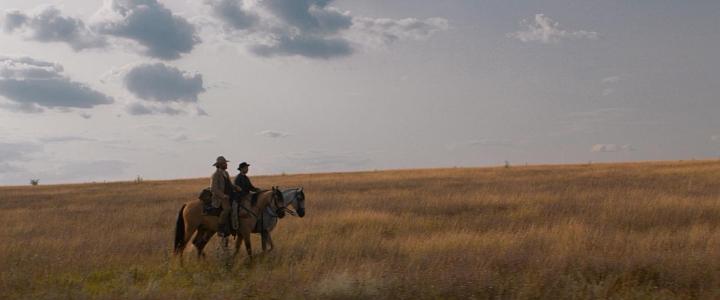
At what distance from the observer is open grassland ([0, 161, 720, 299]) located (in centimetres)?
862

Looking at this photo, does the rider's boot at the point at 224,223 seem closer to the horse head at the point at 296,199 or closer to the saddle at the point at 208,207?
the saddle at the point at 208,207

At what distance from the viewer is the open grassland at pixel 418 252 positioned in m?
8.62

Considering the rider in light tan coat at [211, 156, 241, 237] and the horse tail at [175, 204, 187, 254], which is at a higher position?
the rider in light tan coat at [211, 156, 241, 237]

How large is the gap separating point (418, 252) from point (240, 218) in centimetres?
360

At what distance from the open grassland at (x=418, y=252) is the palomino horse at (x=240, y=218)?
44cm

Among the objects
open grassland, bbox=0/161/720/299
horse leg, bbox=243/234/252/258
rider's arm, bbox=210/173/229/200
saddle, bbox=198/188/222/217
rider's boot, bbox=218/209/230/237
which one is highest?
rider's arm, bbox=210/173/229/200

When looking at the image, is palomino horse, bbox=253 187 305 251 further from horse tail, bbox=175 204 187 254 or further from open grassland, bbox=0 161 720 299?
horse tail, bbox=175 204 187 254

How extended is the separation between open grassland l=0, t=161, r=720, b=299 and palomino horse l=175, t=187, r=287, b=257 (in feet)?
1.45

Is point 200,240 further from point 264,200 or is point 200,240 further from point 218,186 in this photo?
point 264,200

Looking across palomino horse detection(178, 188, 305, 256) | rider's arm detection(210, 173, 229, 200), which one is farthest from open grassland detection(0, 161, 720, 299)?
rider's arm detection(210, 173, 229, 200)

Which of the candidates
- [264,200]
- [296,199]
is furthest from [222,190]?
[296,199]

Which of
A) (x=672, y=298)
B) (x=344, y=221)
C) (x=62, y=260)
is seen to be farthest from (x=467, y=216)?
(x=62, y=260)

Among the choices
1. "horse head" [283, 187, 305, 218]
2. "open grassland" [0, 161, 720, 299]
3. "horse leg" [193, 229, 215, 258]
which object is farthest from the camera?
"horse leg" [193, 229, 215, 258]

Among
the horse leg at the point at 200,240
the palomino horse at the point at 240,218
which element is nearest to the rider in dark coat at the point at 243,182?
the palomino horse at the point at 240,218
